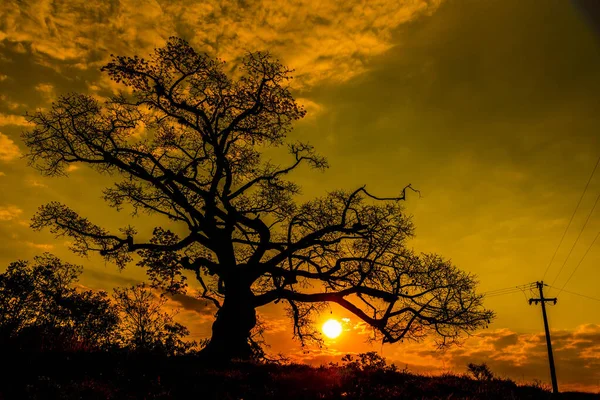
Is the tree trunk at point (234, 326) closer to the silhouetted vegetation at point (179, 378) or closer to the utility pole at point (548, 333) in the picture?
the silhouetted vegetation at point (179, 378)

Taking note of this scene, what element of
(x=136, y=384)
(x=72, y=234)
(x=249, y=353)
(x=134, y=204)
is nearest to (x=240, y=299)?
(x=249, y=353)

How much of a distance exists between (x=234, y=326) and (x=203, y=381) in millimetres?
8384

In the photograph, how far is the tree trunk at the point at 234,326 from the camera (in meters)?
19.3

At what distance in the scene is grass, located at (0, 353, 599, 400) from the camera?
374 inches

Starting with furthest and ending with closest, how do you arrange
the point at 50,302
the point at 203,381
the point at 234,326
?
the point at 50,302, the point at 234,326, the point at 203,381

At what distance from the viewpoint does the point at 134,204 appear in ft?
72.5

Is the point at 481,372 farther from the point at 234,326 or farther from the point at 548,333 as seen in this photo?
the point at 548,333

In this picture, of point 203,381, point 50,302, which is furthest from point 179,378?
point 50,302

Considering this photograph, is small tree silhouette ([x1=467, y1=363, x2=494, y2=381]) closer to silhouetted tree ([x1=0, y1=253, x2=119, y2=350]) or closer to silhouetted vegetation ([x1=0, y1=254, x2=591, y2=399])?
silhouetted vegetation ([x1=0, y1=254, x2=591, y2=399])

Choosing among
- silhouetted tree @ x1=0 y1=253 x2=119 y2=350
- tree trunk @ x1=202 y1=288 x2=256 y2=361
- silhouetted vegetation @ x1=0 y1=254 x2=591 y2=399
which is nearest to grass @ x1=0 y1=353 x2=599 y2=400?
silhouetted vegetation @ x1=0 y1=254 x2=591 y2=399

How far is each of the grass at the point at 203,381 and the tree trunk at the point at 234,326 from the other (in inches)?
170

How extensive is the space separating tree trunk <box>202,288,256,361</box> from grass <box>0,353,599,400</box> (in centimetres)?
431

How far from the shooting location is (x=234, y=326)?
19844mm

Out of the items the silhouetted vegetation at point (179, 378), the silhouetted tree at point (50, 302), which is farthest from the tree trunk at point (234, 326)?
the silhouetted tree at point (50, 302)
